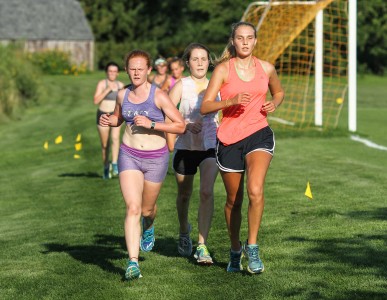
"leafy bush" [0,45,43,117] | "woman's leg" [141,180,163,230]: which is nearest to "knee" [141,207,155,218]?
"woman's leg" [141,180,163,230]

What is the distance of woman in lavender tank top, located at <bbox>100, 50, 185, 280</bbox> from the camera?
919 cm

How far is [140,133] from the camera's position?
31.3 ft

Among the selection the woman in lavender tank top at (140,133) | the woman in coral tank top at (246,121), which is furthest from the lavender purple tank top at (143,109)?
the woman in coral tank top at (246,121)

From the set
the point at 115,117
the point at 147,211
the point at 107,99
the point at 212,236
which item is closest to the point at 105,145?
the point at 107,99

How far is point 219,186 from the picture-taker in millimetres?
16172

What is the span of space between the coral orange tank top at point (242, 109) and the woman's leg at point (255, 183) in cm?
21

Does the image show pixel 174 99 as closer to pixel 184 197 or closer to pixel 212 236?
pixel 184 197

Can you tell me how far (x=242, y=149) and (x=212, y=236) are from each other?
2.62 metres

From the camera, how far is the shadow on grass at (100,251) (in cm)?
1008

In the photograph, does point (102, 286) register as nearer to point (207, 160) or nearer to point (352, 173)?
point (207, 160)

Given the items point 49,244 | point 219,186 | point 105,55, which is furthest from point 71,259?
point 105,55

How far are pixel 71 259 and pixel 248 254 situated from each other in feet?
7.27

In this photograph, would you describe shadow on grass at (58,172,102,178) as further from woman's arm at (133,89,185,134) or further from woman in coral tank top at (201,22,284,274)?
woman in coral tank top at (201,22,284,274)

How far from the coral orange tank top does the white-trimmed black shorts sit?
0.04 meters
